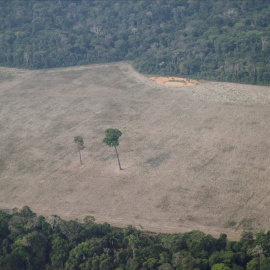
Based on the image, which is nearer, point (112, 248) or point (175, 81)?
point (112, 248)

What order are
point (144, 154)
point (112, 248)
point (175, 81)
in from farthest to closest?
point (175, 81) → point (144, 154) → point (112, 248)

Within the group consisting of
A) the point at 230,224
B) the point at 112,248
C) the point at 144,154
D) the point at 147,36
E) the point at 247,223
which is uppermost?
the point at 147,36

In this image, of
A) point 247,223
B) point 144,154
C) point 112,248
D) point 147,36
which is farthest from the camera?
point 147,36

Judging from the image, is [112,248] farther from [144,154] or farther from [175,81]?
[175,81]

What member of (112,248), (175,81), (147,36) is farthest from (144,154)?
(147,36)

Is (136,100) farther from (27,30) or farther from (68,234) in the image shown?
(27,30)

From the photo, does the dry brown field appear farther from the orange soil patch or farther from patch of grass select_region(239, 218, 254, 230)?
the orange soil patch

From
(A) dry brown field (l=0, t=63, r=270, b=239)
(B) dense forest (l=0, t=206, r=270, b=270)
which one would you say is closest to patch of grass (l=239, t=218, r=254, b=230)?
(A) dry brown field (l=0, t=63, r=270, b=239)

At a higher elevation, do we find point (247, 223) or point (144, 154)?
point (144, 154)

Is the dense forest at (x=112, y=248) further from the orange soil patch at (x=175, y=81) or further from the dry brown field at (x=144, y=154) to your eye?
the orange soil patch at (x=175, y=81)
